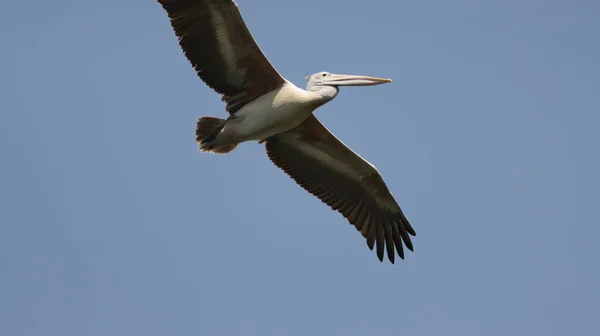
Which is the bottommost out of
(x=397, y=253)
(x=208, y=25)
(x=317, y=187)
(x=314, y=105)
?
(x=397, y=253)

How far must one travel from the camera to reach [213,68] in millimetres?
11375

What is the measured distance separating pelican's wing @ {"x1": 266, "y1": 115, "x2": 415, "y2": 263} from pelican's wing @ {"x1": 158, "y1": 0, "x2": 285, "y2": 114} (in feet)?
3.55

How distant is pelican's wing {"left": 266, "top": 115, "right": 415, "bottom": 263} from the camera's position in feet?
41.0

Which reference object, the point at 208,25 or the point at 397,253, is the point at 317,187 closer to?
the point at 397,253

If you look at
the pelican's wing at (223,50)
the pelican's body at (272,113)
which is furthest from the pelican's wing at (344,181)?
the pelican's wing at (223,50)

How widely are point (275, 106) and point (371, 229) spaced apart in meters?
2.74

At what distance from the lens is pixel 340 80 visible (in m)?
11.5

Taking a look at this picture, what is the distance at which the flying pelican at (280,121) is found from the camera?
10945 mm

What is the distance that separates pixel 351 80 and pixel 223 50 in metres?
1.65

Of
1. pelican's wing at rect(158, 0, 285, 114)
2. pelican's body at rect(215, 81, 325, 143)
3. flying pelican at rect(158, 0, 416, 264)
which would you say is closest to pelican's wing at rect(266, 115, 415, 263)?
flying pelican at rect(158, 0, 416, 264)

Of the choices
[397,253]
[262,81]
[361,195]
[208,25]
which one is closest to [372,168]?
[361,195]

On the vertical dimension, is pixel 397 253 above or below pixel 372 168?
below

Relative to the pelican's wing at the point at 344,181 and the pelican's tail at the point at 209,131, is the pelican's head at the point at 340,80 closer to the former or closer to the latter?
the pelican's wing at the point at 344,181

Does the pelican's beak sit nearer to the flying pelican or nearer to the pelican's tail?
the flying pelican
